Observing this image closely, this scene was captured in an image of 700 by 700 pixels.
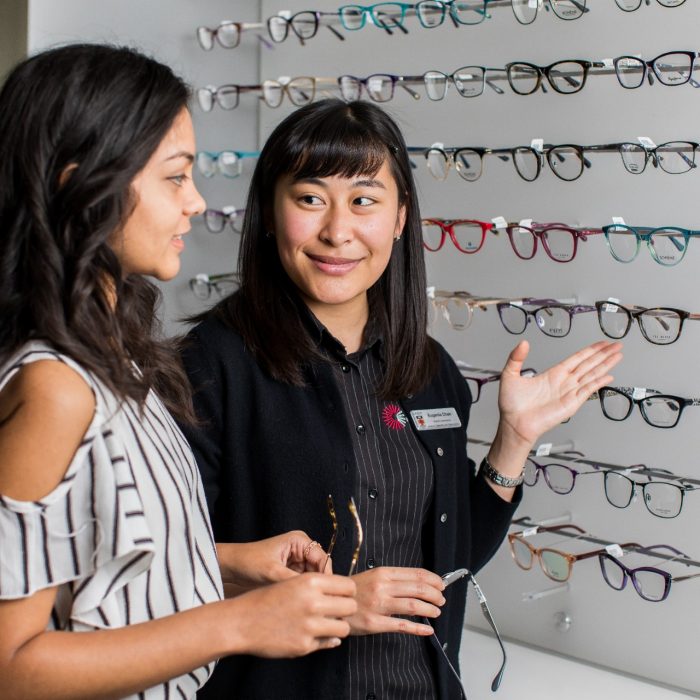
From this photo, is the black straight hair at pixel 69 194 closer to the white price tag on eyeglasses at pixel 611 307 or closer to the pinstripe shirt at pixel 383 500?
the pinstripe shirt at pixel 383 500

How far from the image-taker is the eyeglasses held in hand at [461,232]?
2115 mm

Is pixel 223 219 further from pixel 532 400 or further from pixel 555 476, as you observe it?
pixel 532 400

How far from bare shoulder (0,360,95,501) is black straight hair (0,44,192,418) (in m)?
0.04

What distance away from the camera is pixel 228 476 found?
143cm

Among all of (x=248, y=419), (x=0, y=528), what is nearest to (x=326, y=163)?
(x=248, y=419)

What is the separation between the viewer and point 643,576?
197cm

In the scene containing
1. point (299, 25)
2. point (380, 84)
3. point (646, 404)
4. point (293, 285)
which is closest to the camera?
point (293, 285)

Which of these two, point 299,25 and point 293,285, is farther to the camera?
point 299,25

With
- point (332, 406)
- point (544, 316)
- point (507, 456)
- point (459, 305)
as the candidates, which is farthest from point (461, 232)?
point (332, 406)

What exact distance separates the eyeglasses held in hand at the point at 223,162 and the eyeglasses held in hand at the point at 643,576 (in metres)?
1.33

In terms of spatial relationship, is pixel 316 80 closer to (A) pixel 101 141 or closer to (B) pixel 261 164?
(B) pixel 261 164

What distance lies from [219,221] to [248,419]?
4.42 feet

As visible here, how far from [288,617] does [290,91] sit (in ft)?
5.82

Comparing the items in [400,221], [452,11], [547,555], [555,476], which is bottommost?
[547,555]
